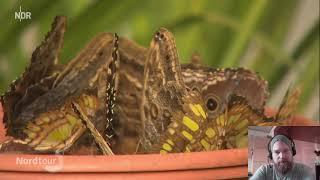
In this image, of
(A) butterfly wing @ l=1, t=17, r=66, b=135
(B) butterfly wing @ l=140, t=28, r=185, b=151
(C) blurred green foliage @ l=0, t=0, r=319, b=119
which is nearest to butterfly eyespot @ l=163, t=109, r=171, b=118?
(B) butterfly wing @ l=140, t=28, r=185, b=151

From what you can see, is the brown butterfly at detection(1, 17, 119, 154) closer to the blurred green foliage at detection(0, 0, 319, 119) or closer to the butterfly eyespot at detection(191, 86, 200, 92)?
the blurred green foliage at detection(0, 0, 319, 119)

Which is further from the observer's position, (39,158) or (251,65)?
(251,65)

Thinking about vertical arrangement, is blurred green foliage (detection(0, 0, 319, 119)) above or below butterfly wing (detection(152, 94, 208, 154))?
above

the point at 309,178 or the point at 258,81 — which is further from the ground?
the point at 258,81

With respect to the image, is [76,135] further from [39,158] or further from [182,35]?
[182,35]

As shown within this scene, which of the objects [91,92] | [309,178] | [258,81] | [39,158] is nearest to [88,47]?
[91,92]

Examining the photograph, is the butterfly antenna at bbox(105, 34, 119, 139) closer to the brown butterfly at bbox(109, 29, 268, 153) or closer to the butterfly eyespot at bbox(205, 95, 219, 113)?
the brown butterfly at bbox(109, 29, 268, 153)

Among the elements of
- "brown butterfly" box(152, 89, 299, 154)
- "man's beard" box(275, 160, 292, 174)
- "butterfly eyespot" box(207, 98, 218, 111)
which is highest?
"butterfly eyespot" box(207, 98, 218, 111)
